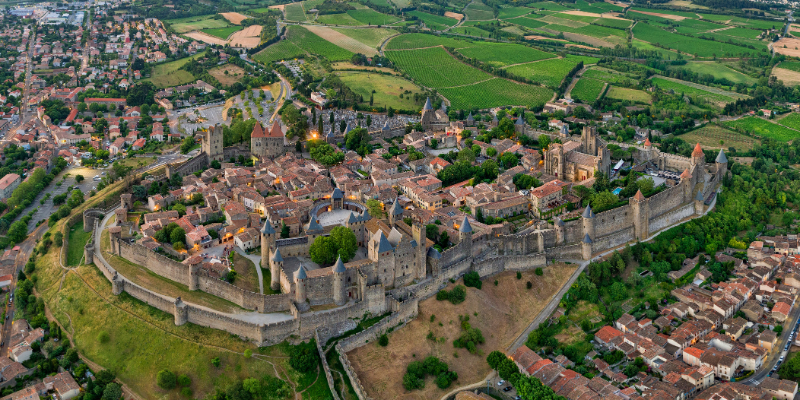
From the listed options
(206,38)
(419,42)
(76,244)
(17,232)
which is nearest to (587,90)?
(419,42)

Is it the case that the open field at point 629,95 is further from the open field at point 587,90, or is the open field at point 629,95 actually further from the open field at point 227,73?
the open field at point 227,73

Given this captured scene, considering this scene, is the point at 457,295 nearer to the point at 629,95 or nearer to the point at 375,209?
the point at 375,209

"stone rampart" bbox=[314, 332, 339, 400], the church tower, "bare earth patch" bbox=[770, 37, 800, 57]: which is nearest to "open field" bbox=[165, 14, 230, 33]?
the church tower

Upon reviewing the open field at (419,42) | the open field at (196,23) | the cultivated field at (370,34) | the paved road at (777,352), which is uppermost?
the open field at (196,23)

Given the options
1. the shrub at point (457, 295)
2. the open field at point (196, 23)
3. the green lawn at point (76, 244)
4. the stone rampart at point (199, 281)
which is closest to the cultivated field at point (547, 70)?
the shrub at point (457, 295)

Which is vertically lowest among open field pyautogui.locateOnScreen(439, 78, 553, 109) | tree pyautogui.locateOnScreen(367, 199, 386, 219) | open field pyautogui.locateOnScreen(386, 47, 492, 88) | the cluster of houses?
the cluster of houses

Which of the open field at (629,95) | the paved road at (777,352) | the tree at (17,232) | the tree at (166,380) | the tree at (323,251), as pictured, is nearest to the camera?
the tree at (166,380)

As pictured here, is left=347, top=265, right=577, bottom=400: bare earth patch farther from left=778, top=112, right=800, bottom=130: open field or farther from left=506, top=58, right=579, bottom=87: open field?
left=506, top=58, right=579, bottom=87: open field
